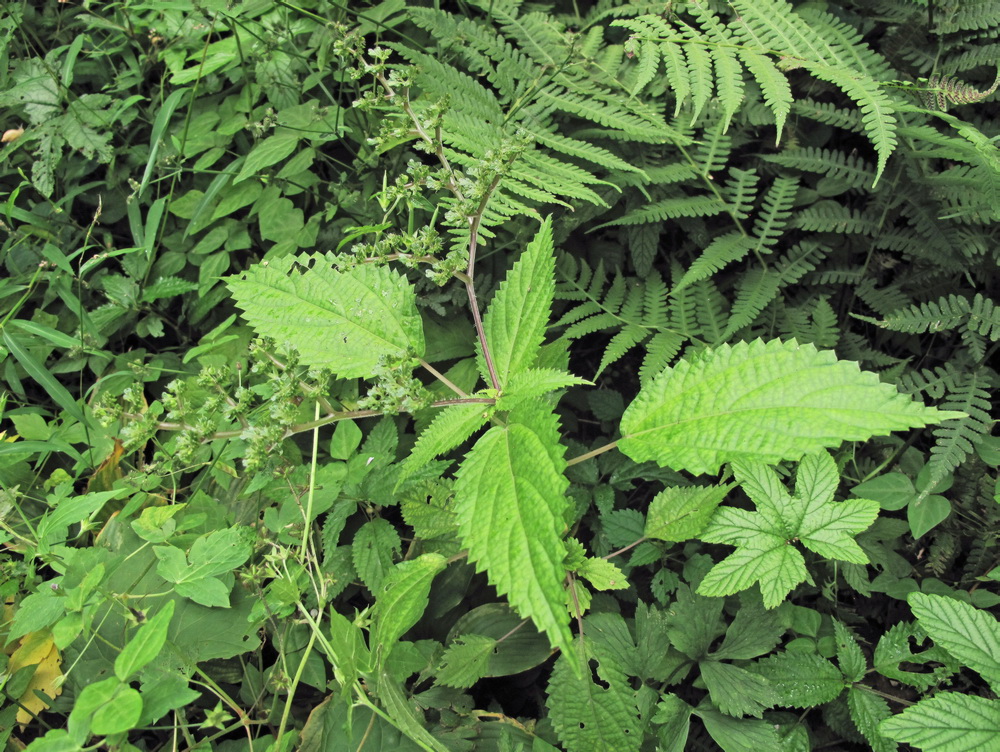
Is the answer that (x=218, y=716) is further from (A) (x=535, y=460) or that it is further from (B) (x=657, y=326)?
(B) (x=657, y=326)

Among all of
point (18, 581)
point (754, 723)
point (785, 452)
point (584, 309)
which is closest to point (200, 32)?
point (584, 309)

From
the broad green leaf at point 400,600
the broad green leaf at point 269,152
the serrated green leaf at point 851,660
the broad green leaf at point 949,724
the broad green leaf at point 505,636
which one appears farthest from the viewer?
the broad green leaf at point 269,152

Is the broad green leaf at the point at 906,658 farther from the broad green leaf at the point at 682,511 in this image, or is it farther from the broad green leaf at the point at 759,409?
the broad green leaf at the point at 759,409

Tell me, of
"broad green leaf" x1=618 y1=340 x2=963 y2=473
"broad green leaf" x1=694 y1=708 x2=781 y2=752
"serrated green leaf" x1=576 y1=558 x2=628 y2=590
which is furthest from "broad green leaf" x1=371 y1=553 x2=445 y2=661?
"broad green leaf" x1=694 y1=708 x2=781 y2=752

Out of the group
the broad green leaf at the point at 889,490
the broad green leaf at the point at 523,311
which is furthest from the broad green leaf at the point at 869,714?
the broad green leaf at the point at 523,311

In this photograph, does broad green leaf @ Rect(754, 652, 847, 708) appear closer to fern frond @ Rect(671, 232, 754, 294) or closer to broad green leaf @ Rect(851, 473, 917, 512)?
broad green leaf @ Rect(851, 473, 917, 512)

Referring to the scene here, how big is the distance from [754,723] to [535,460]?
963 millimetres

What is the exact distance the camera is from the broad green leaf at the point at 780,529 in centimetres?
170

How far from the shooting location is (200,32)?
277 centimetres

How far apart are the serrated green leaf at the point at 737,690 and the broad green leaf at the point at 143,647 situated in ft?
4.32

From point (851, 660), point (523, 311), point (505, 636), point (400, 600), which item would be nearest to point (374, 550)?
point (400, 600)

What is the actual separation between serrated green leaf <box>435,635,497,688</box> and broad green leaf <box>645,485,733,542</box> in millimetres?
550

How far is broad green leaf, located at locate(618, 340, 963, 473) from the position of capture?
1.36 meters

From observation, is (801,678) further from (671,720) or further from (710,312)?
(710,312)
